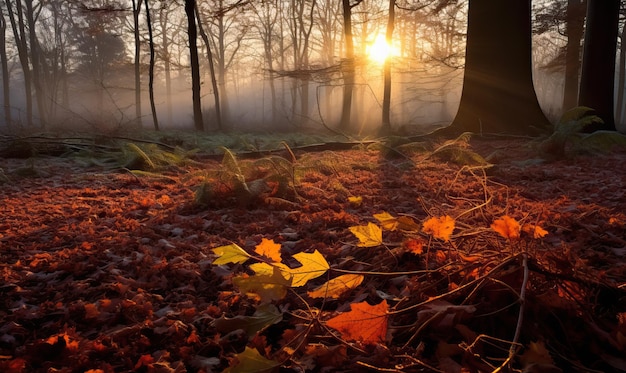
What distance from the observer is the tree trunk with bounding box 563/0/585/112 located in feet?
49.3

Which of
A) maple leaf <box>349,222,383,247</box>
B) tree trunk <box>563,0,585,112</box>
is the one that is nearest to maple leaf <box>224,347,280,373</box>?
maple leaf <box>349,222,383,247</box>

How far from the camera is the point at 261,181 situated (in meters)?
3.32

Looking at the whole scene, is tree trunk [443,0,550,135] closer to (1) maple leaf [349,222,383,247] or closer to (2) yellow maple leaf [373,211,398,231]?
(2) yellow maple leaf [373,211,398,231]

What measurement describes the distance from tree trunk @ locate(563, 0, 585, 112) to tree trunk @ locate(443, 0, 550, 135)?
35.3ft

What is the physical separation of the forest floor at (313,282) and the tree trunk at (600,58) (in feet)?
12.2

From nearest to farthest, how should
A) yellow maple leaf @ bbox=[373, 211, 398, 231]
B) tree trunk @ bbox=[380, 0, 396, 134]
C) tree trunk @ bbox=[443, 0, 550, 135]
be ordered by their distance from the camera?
yellow maple leaf @ bbox=[373, 211, 398, 231] → tree trunk @ bbox=[443, 0, 550, 135] → tree trunk @ bbox=[380, 0, 396, 134]

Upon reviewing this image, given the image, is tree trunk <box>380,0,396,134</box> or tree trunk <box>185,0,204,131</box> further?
tree trunk <box>380,0,396,134</box>

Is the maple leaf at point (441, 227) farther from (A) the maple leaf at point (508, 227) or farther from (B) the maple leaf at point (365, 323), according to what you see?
(B) the maple leaf at point (365, 323)

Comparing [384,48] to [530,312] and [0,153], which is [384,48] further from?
[530,312]

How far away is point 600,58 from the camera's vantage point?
6418mm

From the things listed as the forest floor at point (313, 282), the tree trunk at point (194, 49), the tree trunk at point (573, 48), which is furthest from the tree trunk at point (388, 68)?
the forest floor at point (313, 282)

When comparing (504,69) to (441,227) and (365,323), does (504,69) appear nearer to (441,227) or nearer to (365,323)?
(441,227)

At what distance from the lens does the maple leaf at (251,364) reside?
92 cm

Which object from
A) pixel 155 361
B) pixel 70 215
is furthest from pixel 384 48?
pixel 155 361
